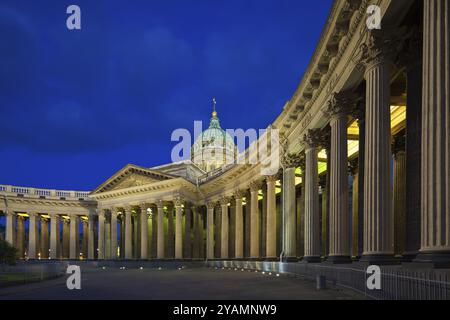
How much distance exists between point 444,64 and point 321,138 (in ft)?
65.1

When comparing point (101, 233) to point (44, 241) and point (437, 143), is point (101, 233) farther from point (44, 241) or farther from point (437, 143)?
point (437, 143)

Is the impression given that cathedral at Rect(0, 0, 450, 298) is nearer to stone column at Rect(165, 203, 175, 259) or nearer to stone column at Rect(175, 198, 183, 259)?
stone column at Rect(175, 198, 183, 259)

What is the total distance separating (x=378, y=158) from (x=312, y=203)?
14652 mm

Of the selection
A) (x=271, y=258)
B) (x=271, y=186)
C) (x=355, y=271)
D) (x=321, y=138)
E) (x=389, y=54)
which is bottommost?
(x=271, y=258)

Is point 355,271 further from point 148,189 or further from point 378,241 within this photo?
point 148,189

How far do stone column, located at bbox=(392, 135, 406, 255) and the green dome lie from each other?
9526 centimetres

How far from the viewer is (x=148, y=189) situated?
79.6m

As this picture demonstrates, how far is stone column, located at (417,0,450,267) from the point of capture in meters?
14.4

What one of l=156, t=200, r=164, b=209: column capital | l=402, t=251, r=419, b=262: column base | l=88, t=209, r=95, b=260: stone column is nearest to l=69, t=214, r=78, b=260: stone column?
l=88, t=209, r=95, b=260: stone column

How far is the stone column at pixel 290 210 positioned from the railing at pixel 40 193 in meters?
58.1

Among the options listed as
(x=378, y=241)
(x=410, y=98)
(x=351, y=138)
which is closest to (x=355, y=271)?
(x=378, y=241)

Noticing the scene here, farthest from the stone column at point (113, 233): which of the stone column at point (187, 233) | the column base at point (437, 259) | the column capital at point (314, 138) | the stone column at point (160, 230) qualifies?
the column base at point (437, 259)

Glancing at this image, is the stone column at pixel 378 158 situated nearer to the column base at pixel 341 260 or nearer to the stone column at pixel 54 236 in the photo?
the column base at pixel 341 260
